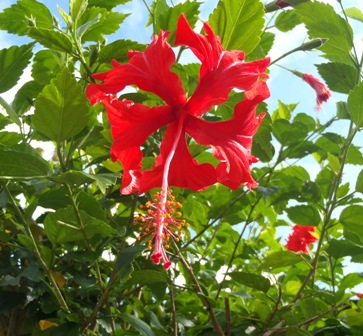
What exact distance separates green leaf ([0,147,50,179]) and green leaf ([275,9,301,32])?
911 millimetres

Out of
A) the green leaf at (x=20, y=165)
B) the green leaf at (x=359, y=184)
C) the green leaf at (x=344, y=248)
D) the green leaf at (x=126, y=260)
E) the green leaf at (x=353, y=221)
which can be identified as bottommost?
the green leaf at (x=126, y=260)

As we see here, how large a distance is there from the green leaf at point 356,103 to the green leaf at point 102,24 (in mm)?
656

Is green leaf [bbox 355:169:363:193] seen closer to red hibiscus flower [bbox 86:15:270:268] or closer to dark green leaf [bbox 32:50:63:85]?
red hibiscus flower [bbox 86:15:270:268]

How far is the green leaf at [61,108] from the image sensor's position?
→ 118cm

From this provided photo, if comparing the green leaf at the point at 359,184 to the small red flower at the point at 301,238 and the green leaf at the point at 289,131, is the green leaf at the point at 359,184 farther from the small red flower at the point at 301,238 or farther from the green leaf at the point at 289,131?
the small red flower at the point at 301,238

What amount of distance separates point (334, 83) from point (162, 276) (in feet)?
2.49

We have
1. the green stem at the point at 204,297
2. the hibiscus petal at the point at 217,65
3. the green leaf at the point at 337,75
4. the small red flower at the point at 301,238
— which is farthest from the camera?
the small red flower at the point at 301,238

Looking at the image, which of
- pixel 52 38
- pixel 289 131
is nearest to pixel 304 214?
pixel 289 131

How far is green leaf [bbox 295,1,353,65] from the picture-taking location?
5.28 ft

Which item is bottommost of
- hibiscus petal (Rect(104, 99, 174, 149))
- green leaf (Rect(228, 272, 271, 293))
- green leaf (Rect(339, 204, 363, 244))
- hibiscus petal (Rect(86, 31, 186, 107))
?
green leaf (Rect(228, 272, 271, 293))

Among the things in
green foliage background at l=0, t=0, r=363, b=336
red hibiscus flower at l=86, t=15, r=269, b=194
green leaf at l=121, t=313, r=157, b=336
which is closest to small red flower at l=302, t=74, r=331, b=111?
green foliage background at l=0, t=0, r=363, b=336

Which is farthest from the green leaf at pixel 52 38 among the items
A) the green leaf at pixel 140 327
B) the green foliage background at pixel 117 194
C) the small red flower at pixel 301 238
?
the small red flower at pixel 301 238

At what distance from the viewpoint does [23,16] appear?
160 centimetres

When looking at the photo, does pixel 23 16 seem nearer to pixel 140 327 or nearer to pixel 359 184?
pixel 140 327
